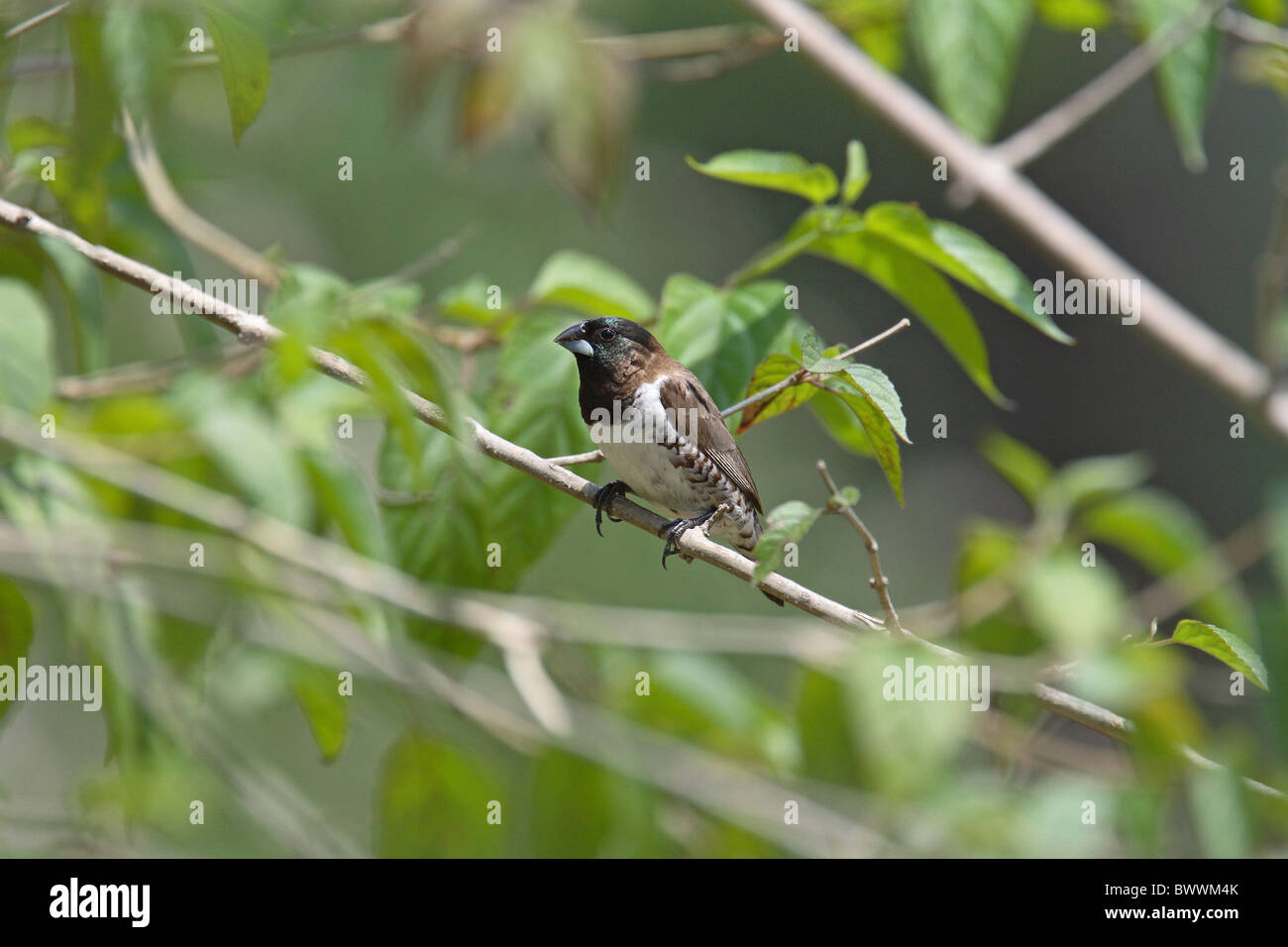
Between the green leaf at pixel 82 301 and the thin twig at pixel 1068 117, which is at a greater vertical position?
the thin twig at pixel 1068 117

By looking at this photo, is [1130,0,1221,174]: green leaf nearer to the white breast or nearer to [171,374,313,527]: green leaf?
the white breast

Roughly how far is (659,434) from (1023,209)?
99cm

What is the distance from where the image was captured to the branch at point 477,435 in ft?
5.35

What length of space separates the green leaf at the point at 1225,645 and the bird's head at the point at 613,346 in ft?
5.02

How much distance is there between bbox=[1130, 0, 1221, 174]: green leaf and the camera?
6.89 feet

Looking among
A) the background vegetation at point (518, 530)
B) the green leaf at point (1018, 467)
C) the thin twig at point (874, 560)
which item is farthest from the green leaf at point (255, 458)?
the green leaf at point (1018, 467)

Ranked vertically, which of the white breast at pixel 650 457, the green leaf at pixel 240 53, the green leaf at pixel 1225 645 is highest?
the green leaf at pixel 240 53

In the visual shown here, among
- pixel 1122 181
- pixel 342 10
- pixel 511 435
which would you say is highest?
pixel 1122 181

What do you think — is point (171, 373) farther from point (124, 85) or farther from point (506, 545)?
point (124, 85)

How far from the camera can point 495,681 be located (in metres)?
4.01

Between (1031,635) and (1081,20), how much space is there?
155 centimetres

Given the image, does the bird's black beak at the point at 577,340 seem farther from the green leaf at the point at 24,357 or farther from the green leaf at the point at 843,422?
the green leaf at the point at 24,357

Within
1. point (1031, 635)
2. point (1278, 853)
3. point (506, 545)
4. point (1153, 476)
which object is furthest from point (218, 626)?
point (1153, 476)

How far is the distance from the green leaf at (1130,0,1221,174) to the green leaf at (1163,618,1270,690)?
2.97ft
